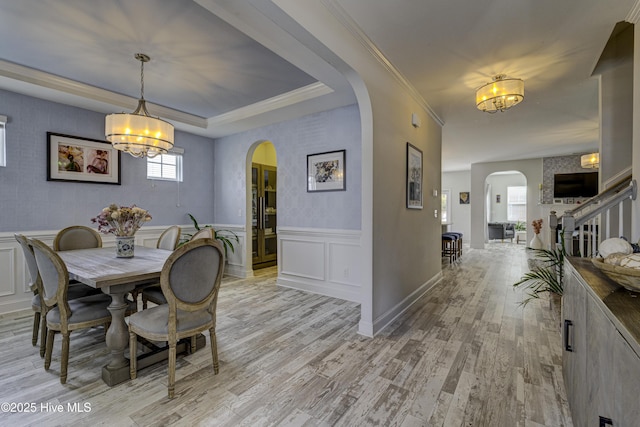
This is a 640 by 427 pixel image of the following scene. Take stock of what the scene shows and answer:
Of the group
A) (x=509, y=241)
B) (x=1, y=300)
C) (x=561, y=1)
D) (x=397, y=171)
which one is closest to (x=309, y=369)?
(x=397, y=171)

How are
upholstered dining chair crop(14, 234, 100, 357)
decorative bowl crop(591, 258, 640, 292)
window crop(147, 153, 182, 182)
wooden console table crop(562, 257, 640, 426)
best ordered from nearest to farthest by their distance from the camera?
wooden console table crop(562, 257, 640, 426), decorative bowl crop(591, 258, 640, 292), upholstered dining chair crop(14, 234, 100, 357), window crop(147, 153, 182, 182)

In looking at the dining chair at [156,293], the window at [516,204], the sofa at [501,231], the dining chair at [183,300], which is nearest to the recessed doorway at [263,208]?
the dining chair at [156,293]

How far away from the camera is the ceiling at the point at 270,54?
6.72 feet

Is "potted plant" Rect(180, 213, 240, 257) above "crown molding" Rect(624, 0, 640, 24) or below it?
below

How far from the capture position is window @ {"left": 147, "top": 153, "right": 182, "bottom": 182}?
453 centimetres

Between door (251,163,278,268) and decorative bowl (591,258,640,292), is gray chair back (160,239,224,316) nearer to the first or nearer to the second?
decorative bowl (591,258,640,292)

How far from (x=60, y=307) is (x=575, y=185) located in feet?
31.7

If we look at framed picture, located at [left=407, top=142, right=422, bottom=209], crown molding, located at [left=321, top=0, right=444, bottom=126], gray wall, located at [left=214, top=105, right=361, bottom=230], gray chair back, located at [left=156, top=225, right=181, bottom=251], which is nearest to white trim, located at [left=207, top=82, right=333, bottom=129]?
gray wall, located at [left=214, top=105, right=361, bottom=230]

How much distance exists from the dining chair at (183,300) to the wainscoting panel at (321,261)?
203 cm

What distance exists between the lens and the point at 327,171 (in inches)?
153

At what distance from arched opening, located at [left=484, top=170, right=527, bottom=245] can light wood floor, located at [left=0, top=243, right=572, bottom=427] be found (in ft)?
25.6

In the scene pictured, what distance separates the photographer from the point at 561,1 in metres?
1.92

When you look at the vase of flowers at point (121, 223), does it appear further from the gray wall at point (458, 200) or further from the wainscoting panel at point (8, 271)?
the gray wall at point (458, 200)

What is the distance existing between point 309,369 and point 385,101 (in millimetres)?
2484
